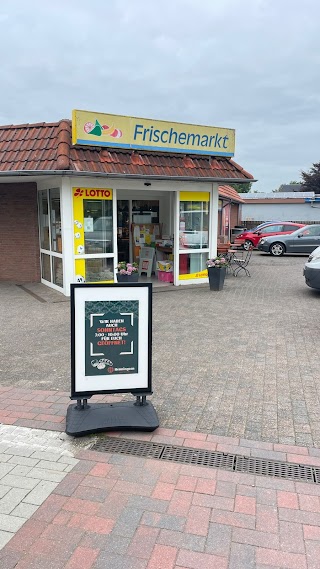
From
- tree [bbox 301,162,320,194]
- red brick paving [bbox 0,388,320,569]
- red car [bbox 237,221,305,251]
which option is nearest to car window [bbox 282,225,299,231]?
Answer: red car [bbox 237,221,305,251]

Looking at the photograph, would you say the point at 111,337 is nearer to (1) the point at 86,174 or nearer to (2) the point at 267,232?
(1) the point at 86,174

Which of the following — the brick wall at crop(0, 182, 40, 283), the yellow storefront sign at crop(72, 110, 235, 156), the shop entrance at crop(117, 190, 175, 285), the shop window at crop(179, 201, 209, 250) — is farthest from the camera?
the shop entrance at crop(117, 190, 175, 285)

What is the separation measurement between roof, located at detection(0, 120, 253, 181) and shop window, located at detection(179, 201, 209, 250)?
907 millimetres

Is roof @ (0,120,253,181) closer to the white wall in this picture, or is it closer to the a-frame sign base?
the a-frame sign base

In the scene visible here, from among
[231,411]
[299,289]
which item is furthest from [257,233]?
[231,411]

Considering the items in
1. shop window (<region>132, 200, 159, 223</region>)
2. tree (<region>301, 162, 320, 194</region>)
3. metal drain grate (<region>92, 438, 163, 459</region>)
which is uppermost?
tree (<region>301, 162, 320, 194</region>)

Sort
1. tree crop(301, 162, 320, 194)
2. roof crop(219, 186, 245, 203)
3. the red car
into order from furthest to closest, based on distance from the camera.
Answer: tree crop(301, 162, 320, 194) < the red car < roof crop(219, 186, 245, 203)

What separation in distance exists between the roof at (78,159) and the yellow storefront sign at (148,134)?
21 centimetres

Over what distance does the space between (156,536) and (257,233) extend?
20704 mm

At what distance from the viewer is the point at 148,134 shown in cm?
1007

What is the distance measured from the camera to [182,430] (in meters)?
3.89

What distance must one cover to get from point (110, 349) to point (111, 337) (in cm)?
11

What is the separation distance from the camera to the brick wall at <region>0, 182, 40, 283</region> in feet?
37.8

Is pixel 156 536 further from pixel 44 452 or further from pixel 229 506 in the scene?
pixel 44 452
